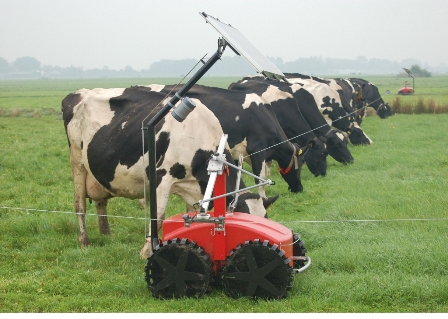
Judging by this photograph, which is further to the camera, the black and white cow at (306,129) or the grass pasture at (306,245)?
the black and white cow at (306,129)

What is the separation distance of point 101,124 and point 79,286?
8.92 ft

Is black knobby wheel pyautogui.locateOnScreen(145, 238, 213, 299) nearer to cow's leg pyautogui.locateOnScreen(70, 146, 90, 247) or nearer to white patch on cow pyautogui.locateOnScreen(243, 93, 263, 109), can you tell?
cow's leg pyautogui.locateOnScreen(70, 146, 90, 247)

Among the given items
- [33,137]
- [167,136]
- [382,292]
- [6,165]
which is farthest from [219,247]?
[33,137]

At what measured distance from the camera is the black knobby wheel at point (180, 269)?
5.68 meters

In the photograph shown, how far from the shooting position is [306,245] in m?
7.70

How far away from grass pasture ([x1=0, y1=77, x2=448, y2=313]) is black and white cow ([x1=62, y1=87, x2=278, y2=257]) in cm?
66

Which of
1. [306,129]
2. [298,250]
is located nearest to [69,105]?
[298,250]

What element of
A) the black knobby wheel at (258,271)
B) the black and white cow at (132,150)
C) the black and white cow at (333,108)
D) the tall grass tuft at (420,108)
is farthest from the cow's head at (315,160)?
the tall grass tuft at (420,108)

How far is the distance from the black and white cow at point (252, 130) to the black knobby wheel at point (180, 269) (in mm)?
5067

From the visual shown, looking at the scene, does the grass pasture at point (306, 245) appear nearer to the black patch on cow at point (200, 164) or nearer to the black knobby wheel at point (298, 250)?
the black knobby wheel at point (298, 250)

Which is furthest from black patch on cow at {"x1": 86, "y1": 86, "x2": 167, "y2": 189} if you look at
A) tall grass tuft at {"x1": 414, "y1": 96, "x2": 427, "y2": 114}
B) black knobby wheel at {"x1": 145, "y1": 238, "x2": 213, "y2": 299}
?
tall grass tuft at {"x1": 414, "y1": 96, "x2": 427, "y2": 114}

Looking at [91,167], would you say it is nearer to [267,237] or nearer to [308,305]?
[267,237]

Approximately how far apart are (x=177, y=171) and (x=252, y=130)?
427 cm

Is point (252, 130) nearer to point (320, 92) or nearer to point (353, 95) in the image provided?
point (320, 92)
